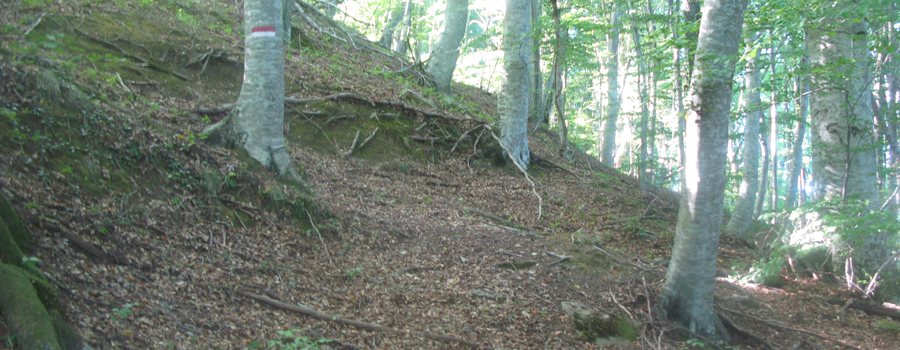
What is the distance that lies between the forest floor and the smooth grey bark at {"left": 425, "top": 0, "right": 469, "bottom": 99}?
2912mm

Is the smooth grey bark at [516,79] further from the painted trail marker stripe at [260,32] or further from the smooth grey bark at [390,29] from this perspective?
the smooth grey bark at [390,29]

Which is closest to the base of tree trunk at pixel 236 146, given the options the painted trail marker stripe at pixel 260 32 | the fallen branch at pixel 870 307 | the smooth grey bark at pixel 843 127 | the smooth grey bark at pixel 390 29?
the painted trail marker stripe at pixel 260 32

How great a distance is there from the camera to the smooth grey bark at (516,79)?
10375 millimetres

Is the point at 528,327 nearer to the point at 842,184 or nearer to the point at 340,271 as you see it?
the point at 340,271

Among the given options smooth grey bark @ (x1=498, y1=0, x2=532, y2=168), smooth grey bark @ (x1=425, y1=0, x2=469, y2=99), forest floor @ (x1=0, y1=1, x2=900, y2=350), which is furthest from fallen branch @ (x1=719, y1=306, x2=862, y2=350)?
smooth grey bark @ (x1=425, y1=0, x2=469, y2=99)

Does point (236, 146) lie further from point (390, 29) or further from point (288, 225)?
point (390, 29)

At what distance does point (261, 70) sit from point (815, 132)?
7925mm

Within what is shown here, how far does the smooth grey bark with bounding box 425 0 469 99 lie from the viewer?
13.1 metres

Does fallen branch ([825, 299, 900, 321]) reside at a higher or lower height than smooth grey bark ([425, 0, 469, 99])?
lower

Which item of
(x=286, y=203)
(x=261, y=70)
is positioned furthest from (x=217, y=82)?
(x=286, y=203)

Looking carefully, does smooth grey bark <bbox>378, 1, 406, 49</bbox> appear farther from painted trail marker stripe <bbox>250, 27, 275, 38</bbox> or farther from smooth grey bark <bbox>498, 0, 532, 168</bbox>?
painted trail marker stripe <bbox>250, 27, 275, 38</bbox>

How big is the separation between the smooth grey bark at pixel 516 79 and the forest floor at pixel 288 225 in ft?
3.29

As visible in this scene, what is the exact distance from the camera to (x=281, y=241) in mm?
5543

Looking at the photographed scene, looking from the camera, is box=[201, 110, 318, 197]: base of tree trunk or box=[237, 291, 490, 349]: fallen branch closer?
box=[237, 291, 490, 349]: fallen branch
